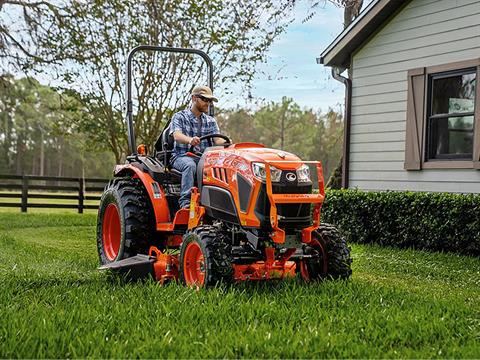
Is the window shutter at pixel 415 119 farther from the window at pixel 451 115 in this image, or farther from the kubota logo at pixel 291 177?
the kubota logo at pixel 291 177

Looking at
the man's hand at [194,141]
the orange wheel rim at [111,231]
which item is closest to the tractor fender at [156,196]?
the man's hand at [194,141]

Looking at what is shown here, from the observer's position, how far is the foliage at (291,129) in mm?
46938

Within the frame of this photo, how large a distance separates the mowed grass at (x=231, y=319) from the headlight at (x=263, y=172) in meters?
0.87

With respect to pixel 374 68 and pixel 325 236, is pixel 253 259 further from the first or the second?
pixel 374 68

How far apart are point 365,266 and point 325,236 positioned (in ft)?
7.02

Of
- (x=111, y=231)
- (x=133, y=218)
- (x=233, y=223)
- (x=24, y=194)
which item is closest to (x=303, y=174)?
(x=233, y=223)

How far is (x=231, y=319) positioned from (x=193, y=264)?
4.52ft

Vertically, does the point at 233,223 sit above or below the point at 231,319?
above

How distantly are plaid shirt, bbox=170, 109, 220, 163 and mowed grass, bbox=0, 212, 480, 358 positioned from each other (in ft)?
4.54

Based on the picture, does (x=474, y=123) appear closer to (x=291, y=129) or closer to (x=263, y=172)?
(x=263, y=172)

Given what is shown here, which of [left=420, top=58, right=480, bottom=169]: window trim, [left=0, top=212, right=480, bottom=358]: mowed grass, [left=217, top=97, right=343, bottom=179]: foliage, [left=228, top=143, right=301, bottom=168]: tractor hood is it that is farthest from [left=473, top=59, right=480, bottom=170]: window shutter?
[left=217, top=97, right=343, bottom=179]: foliage

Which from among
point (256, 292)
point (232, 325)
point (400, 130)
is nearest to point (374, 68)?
point (400, 130)

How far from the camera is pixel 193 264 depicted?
5609 millimetres

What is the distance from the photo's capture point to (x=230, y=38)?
52.7ft
